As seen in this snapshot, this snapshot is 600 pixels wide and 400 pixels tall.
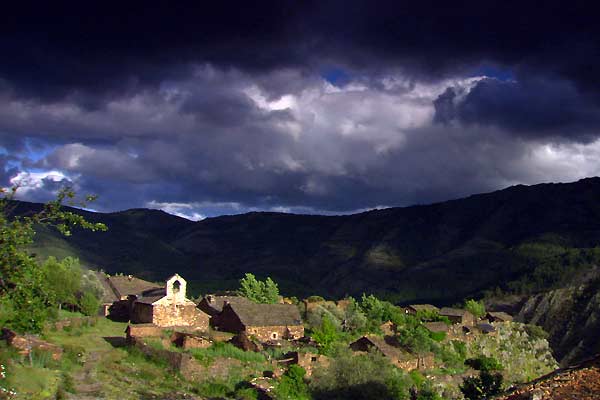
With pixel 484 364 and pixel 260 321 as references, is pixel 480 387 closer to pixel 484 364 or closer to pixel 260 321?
pixel 484 364

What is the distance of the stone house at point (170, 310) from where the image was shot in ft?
184

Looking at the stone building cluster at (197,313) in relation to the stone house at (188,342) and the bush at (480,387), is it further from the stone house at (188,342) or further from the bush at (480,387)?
the bush at (480,387)

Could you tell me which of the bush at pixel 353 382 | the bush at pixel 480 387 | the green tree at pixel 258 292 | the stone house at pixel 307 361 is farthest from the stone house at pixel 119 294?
the bush at pixel 480 387

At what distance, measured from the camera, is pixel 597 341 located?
104m

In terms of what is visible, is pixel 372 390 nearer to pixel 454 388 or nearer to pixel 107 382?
pixel 107 382

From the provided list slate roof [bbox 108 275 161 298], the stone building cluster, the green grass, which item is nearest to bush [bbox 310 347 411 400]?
the green grass

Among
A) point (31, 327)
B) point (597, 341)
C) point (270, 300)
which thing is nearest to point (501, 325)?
point (597, 341)

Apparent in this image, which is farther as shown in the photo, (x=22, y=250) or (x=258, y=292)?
(x=258, y=292)

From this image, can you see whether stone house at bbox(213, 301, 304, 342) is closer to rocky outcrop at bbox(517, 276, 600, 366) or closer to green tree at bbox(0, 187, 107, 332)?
green tree at bbox(0, 187, 107, 332)

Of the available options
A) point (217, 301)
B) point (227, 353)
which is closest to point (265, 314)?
point (217, 301)

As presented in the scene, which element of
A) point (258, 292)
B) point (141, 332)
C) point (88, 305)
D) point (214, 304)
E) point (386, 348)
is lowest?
point (386, 348)

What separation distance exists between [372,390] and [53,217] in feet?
87.5

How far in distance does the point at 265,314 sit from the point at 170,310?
10744mm

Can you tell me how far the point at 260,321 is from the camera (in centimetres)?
6012
